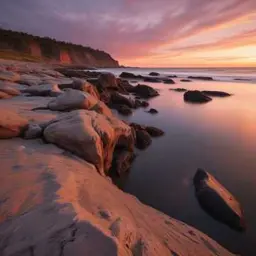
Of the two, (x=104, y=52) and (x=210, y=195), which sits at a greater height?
(x=210, y=195)

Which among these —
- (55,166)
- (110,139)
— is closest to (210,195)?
(110,139)

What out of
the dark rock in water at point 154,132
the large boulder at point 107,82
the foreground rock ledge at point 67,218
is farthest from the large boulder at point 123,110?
the foreground rock ledge at point 67,218

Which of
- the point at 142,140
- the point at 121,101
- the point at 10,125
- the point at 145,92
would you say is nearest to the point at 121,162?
the point at 142,140

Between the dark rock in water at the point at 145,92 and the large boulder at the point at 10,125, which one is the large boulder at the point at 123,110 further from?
the large boulder at the point at 10,125

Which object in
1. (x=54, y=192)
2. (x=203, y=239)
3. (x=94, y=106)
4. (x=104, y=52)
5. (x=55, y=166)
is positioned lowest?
(x=104, y=52)

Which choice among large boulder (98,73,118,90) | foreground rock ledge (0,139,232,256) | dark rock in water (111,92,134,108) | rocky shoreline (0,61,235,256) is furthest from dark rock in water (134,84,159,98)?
foreground rock ledge (0,139,232,256)

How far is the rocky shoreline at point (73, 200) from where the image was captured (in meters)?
1.50

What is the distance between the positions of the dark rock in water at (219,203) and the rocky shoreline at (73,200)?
788 millimetres

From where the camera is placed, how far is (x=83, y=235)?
1.50 metres

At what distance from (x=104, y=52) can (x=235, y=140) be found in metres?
105

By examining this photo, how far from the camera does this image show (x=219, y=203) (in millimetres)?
3811

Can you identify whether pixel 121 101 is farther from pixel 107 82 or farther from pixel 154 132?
pixel 154 132

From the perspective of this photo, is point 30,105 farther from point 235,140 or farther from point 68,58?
point 68,58

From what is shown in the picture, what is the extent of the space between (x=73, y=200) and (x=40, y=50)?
68160 mm
